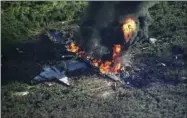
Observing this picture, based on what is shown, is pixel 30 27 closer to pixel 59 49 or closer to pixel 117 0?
pixel 59 49

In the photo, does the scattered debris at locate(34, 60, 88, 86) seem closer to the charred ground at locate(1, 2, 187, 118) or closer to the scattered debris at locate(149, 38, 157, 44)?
the charred ground at locate(1, 2, 187, 118)

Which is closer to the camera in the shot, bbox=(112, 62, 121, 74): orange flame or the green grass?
the green grass

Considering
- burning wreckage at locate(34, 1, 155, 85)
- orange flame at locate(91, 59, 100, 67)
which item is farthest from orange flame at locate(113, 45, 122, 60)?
orange flame at locate(91, 59, 100, 67)

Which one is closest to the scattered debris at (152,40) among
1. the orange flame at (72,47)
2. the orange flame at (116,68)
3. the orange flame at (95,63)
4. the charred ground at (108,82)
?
the charred ground at (108,82)

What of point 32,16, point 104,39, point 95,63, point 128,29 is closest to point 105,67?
point 95,63

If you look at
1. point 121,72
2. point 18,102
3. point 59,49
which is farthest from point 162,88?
point 18,102

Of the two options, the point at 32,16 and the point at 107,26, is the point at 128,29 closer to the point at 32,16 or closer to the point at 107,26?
the point at 107,26

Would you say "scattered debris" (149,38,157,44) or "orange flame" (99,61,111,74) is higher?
"scattered debris" (149,38,157,44)

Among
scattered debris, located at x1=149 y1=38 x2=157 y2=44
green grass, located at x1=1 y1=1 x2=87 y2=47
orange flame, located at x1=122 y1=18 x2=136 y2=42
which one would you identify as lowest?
scattered debris, located at x1=149 y1=38 x2=157 y2=44
